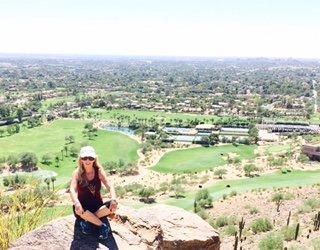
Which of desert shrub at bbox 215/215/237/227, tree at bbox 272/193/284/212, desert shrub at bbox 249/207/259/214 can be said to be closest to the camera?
desert shrub at bbox 215/215/237/227

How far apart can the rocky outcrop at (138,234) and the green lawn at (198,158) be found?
61880 millimetres

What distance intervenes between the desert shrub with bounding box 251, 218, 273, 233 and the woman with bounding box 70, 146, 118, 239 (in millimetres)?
28416

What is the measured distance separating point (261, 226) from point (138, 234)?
89.5ft

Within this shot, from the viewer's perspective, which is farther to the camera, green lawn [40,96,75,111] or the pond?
green lawn [40,96,75,111]

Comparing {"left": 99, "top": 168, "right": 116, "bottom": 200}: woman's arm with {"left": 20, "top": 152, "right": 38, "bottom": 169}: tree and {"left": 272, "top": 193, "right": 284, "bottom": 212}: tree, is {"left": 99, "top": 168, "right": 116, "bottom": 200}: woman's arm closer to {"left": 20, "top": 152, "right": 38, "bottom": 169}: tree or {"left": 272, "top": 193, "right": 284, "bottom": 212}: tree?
{"left": 272, "top": 193, "right": 284, "bottom": 212}: tree

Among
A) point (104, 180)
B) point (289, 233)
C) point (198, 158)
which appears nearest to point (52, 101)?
point (198, 158)

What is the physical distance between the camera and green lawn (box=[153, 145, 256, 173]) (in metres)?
79.2

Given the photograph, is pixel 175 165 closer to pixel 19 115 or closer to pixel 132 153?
pixel 132 153

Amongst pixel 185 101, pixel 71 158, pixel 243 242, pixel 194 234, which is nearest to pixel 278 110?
pixel 185 101

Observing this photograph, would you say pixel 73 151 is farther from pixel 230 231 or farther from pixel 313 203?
pixel 230 231

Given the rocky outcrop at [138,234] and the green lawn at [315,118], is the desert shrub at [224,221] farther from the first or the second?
the green lawn at [315,118]

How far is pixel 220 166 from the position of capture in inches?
3130

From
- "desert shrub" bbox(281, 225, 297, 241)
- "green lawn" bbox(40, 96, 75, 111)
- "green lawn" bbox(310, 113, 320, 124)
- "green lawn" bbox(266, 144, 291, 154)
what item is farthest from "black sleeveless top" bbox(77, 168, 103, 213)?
"green lawn" bbox(40, 96, 75, 111)

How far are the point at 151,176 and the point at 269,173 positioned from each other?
17.9m
